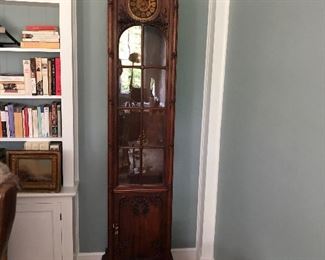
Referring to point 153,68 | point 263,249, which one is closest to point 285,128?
point 263,249

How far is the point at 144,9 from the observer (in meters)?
1.97

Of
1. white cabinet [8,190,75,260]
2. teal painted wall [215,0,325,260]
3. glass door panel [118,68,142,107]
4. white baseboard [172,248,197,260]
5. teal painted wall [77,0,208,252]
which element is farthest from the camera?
white baseboard [172,248,197,260]

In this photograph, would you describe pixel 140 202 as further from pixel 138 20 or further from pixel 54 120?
pixel 138 20

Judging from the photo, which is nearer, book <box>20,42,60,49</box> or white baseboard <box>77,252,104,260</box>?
book <box>20,42,60,49</box>

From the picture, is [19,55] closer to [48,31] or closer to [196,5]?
[48,31]

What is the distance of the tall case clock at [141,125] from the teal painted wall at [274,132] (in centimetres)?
40

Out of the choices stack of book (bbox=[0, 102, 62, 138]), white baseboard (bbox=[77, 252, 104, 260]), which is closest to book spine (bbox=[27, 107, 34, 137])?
stack of book (bbox=[0, 102, 62, 138])

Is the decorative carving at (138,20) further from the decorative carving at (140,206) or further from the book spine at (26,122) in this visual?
the decorative carving at (140,206)

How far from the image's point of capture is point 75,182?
234 centimetres

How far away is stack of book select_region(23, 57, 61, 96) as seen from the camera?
214cm

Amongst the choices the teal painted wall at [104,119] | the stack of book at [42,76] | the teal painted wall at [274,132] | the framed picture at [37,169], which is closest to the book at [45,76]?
the stack of book at [42,76]

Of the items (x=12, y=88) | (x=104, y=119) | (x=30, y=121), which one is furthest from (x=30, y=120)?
(x=104, y=119)

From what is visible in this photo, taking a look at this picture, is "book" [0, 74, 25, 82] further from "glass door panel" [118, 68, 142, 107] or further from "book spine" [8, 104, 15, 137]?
"glass door panel" [118, 68, 142, 107]

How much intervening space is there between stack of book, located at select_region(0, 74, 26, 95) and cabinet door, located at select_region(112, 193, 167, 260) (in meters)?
0.92
